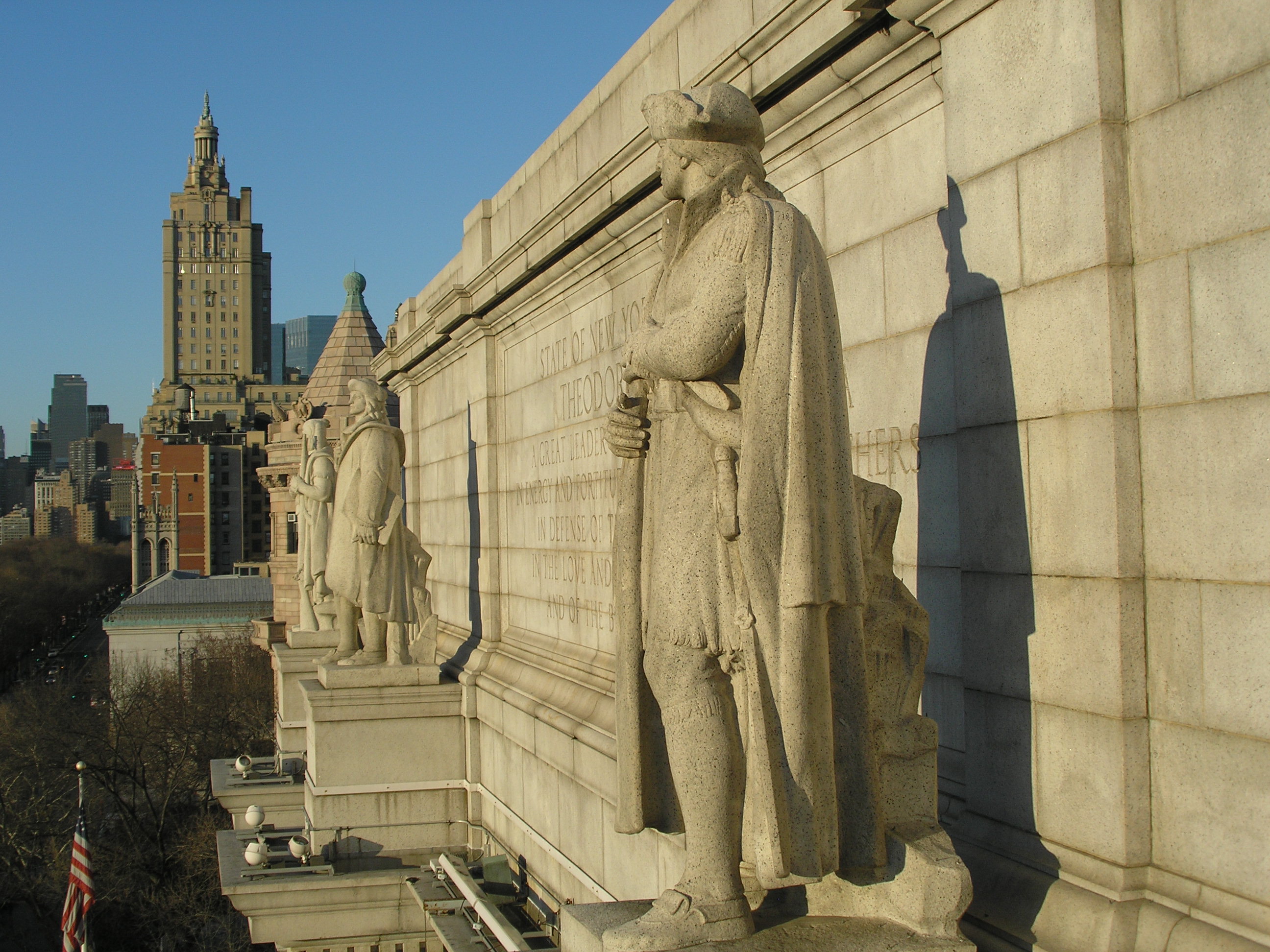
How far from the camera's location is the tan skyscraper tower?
168 m

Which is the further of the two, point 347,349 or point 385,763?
point 347,349

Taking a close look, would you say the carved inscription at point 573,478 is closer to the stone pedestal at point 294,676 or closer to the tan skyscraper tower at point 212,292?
the stone pedestal at point 294,676

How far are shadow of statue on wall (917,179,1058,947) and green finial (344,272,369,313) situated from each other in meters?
54.3

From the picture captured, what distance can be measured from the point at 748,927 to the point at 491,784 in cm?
770

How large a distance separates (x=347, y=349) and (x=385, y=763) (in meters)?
46.5

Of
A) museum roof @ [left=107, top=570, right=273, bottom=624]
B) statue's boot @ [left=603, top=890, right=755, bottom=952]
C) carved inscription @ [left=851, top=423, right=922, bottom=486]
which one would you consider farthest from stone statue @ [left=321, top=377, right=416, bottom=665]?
museum roof @ [left=107, top=570, right=273, bottom=624]

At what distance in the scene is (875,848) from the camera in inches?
158

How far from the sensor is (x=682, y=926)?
4.08 m

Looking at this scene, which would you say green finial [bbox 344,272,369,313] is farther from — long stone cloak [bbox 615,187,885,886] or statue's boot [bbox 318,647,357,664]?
long stone cloak [bbox 615,187,885,886]

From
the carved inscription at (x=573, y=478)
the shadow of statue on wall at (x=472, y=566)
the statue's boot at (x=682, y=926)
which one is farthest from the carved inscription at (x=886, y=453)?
the shadow of statue on wall at (x=472, y=566)

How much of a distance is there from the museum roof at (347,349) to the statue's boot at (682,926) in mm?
51511

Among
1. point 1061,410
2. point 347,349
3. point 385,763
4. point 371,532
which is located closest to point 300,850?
point 385,763

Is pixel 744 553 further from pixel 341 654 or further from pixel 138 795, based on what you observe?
pixel 138 795

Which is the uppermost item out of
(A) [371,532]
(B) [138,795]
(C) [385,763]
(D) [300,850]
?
(A) [371,532]
